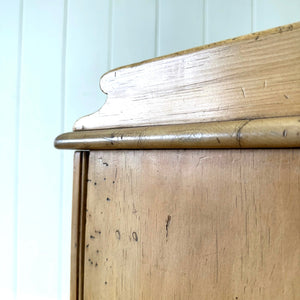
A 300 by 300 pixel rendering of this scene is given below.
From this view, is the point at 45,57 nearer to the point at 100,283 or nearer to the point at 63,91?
the point at 63,91

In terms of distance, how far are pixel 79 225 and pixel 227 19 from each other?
66 cm

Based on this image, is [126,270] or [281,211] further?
[126,270]

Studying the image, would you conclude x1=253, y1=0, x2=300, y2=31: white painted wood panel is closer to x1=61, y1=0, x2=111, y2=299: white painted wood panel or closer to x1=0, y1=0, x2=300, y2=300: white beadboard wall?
x1=0, y1=0, x2=300, y2=300: white beadboard wall

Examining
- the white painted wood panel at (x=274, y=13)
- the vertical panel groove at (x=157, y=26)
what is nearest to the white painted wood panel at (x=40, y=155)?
the vertical panel groove at (x=157, y=26)

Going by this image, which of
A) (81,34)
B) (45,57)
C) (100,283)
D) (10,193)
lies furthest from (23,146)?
(100,283)

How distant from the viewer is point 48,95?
0.90m

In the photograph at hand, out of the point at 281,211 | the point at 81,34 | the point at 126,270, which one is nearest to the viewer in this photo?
the point at 281,211

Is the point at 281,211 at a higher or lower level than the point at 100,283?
higher

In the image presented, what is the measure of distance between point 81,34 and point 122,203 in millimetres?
647

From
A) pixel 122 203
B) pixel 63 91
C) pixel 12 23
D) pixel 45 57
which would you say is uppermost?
pixel 12 23

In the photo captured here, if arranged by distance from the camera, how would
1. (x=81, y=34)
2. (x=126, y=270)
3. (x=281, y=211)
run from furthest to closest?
(x=81, y=34) → (x=126, y=270) → (x=281, y=211)

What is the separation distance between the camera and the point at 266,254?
292mm

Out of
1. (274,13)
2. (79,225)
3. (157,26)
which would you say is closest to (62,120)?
(157,26)

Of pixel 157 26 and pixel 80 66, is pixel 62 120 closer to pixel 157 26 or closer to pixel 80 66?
pixel 80 66
